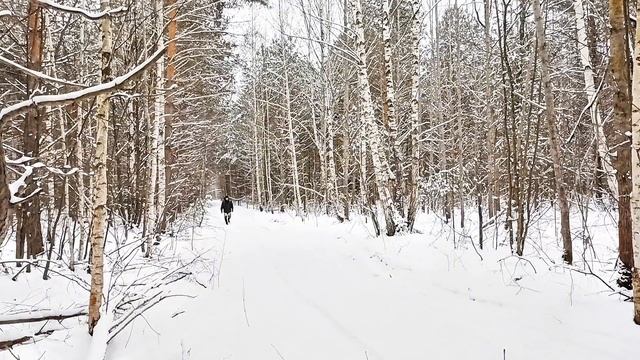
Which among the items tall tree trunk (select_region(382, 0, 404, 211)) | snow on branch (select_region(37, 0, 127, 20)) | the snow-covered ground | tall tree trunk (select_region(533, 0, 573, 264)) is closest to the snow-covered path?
the snow-covered ground

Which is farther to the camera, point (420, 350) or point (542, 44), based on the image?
point (542, 44)

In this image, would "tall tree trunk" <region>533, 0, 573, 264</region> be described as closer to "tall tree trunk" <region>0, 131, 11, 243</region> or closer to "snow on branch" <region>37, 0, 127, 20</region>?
"snow on branch" <region>37, 0, 127, 20</region>

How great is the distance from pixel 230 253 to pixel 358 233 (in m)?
3.18

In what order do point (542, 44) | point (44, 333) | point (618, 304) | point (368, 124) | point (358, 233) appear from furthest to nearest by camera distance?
point (358, 233) → point (368, 124) → point (542, 44) → point (618, 304) → point (44, 333)

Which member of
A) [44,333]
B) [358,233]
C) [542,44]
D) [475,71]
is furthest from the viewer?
[475,71]

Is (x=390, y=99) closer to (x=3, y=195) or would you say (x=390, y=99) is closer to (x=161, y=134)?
(x=161, y=134)

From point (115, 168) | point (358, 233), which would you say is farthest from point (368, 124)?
point (115, 168)

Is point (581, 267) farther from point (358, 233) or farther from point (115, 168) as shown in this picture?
point (115, 168)

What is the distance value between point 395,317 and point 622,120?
3.10m

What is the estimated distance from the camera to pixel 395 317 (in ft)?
15.5

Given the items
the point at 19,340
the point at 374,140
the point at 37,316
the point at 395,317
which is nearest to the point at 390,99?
the point at 374,140

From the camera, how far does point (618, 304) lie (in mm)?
4191

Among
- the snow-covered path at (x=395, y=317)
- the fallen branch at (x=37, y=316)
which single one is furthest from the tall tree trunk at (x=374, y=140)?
the fallen branch at (x=37, y=316)

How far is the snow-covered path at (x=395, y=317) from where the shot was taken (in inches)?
150
